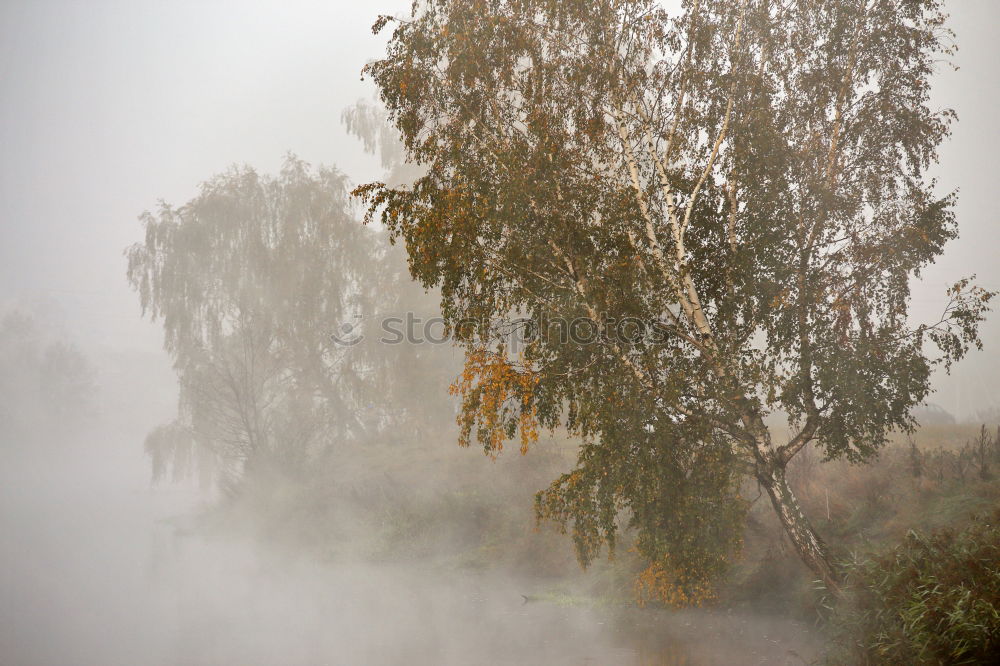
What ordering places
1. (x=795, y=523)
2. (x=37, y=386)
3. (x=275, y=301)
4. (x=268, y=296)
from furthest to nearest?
(x=37, y=386) → (x=268, y=296) → (x=275, y=301) → (x=795, y=523)

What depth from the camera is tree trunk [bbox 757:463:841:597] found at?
8.41 meters

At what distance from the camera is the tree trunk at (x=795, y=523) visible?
27.6ft

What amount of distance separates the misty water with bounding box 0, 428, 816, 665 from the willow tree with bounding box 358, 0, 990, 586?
141 inches

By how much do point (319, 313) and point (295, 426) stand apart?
4.64 metres

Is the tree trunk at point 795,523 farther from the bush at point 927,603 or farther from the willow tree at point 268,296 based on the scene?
the willow tree at point 268,296

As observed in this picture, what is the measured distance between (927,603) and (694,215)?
17.3ft

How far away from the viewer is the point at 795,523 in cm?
845

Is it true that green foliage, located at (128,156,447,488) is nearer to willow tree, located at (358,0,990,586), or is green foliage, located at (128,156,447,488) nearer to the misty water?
the misty water

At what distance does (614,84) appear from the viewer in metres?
8.98

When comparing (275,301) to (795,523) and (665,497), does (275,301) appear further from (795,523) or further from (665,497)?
(795,523)

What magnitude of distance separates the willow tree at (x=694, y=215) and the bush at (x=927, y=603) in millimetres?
773

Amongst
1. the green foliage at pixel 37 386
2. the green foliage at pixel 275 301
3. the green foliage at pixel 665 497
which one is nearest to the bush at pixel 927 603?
the green foliage at pixel 665 497

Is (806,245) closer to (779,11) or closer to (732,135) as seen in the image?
(732,135)

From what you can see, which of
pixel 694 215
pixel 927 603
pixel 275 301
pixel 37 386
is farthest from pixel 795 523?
pixel 37 386
